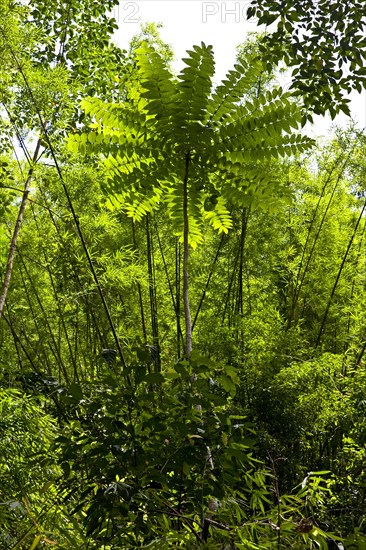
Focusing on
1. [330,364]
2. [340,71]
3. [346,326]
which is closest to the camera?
[340,71]

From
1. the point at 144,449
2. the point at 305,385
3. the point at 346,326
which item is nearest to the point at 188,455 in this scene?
the point at 144,449

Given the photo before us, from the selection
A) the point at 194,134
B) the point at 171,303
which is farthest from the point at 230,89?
the point at 171,303

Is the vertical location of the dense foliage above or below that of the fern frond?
below

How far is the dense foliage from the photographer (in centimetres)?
149

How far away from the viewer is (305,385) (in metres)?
4.49

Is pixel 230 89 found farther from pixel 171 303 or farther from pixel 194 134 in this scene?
pixel 171 303

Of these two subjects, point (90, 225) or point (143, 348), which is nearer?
point (143, 348)

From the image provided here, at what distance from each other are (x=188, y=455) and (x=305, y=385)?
128 inches

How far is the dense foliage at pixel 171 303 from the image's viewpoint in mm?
1485

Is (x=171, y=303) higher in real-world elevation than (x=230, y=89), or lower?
lower

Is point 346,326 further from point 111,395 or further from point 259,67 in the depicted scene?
point 111,395

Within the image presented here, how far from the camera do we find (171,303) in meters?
6.13

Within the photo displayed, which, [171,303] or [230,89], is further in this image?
[171,303]

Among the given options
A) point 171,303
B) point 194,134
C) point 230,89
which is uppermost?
point 230,89
